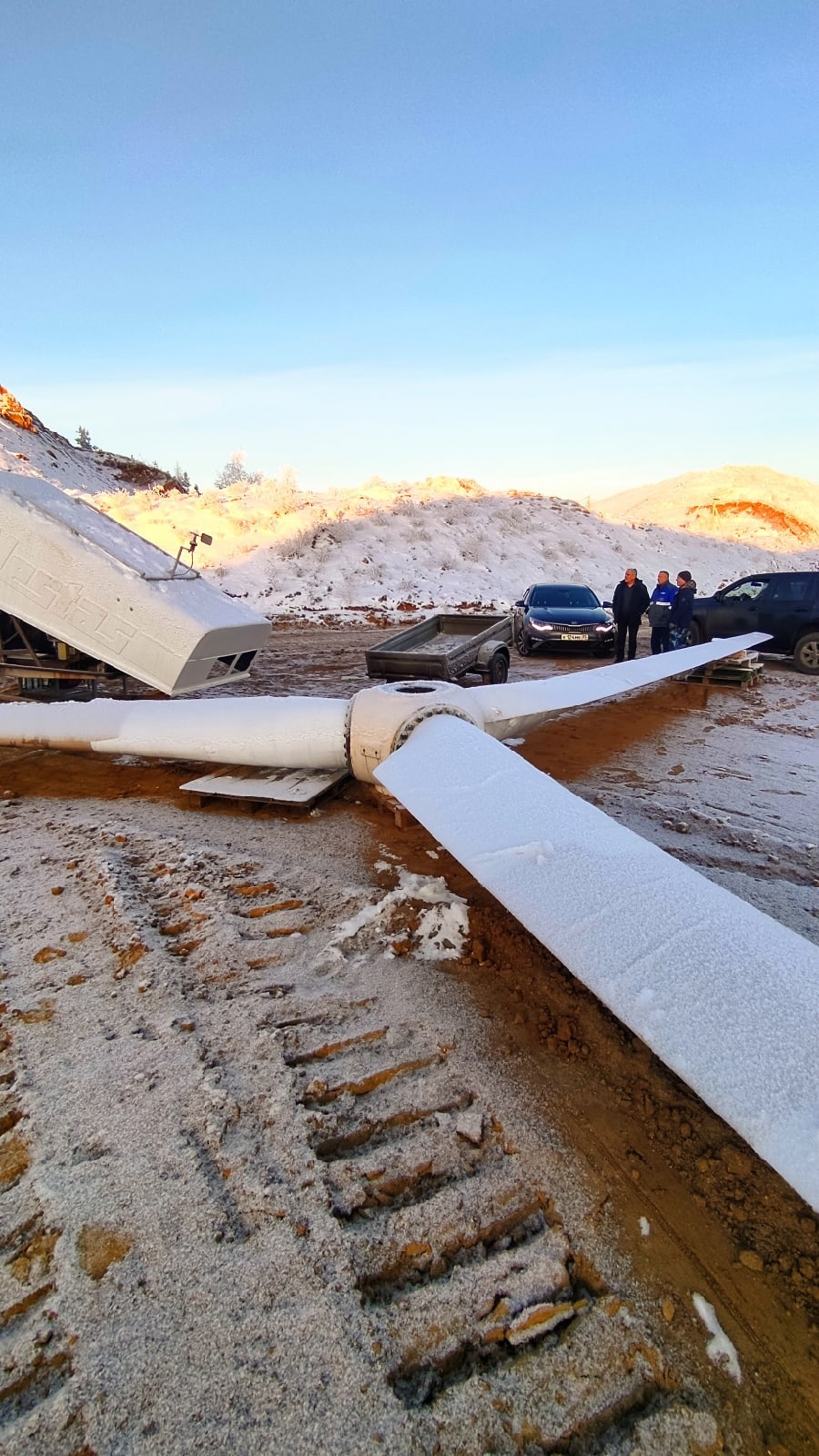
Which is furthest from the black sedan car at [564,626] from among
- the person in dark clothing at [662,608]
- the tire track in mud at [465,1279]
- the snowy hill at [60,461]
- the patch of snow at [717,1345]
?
the snowy hill at [60,461]

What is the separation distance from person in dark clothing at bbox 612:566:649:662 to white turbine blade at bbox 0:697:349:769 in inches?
279

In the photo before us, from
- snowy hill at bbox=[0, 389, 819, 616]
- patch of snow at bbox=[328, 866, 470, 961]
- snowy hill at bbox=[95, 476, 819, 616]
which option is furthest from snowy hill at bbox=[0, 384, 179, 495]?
patch of snow at bbox=[328, 866, 470, 961]

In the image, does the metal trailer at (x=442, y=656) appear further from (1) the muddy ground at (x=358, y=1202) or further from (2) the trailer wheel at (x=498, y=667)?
(1) the muddy ground at (x=358, y=1202)

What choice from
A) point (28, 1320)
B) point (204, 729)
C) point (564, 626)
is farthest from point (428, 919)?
point (564, 626)

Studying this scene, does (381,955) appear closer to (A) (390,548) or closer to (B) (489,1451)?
(B) (489,1451)

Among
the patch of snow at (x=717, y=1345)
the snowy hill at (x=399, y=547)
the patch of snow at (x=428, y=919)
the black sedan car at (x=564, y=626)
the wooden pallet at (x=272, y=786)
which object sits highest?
the snowy hill at (x=399, y=547)

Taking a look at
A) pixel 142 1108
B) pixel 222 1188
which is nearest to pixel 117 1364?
pixel 222 1188

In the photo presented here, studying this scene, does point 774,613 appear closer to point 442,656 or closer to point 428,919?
point 442,656

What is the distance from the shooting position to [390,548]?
25469 millimetres

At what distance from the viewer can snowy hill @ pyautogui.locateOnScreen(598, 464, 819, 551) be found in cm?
3900

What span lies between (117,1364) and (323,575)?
22.5 metres

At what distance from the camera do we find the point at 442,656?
829cm

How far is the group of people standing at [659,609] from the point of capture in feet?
34.2

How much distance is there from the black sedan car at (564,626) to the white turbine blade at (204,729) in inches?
295
